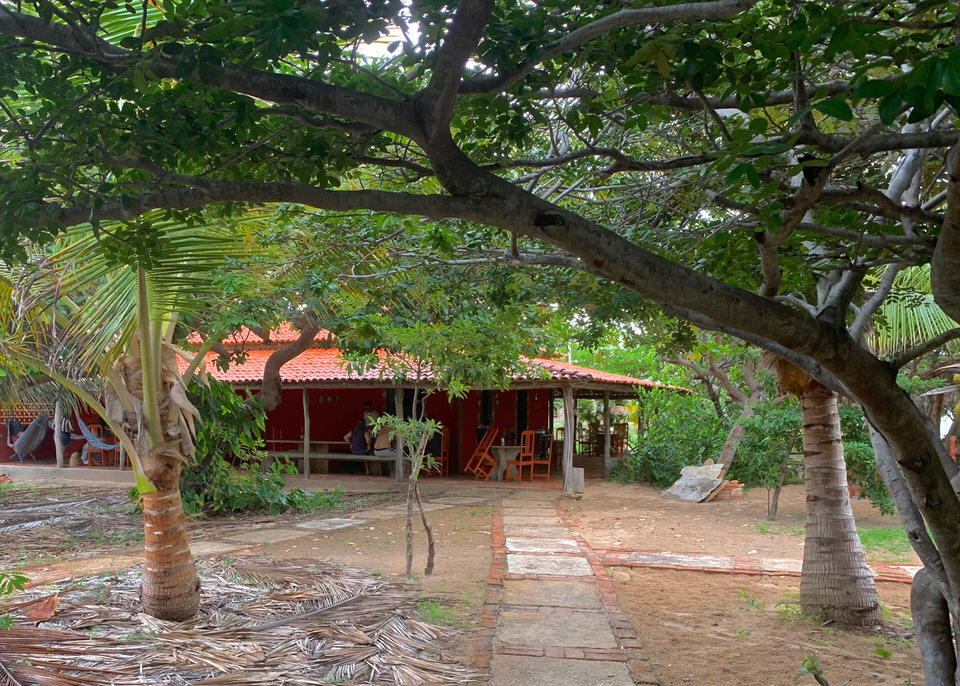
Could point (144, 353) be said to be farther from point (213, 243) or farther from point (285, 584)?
point (285, 584)

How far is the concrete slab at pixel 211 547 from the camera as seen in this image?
28.2 ft

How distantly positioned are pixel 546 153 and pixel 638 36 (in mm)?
3051

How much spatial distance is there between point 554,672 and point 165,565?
2.91 meters

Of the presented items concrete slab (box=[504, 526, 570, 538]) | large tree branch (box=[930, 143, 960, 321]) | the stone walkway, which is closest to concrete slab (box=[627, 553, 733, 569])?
the stone walkway

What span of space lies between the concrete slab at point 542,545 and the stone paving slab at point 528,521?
1017 mm

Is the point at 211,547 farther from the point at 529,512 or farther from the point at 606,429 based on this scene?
the point at 606,429

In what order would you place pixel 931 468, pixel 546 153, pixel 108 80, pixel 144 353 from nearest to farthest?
pixel 108 80 < pixel 931 468 < pixel 144 353 < pixel 546 153

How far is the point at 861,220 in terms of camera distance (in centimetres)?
451

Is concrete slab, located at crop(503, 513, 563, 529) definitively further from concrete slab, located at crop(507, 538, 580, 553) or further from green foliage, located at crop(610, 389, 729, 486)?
green foliage, located at crop(610, 389, 729, 486)

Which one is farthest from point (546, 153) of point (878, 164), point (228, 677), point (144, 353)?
point (228, 677)

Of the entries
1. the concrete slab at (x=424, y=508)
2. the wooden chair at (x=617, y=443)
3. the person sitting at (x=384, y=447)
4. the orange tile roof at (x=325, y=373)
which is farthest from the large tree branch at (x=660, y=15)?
the wooden chair at (x=617, y=443)

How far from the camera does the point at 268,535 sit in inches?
395

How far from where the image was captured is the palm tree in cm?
510

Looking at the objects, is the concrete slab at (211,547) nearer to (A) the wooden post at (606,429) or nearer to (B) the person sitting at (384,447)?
(B) the person sitting at (384,447)
